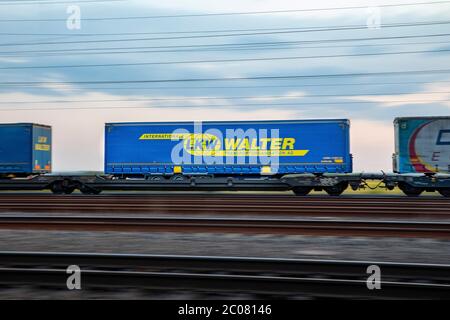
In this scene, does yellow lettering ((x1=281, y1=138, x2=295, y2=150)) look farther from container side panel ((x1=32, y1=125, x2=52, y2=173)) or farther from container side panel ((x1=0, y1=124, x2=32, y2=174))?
container side panel ((x1=0, y1=124, x2=32, y2=174))

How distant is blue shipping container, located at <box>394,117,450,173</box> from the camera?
23.4 m

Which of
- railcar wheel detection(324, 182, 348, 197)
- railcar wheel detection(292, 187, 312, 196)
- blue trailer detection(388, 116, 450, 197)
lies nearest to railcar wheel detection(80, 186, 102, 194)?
railcar wheel detection(292, 187, 312, 196)

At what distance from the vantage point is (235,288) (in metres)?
6.14

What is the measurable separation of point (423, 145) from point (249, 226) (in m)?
15.7

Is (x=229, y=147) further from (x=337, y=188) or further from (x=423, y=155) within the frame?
(x=423, y=155)

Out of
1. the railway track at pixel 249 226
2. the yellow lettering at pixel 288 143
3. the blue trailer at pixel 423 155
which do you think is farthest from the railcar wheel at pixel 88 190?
the blue trailer at pixel 423 155

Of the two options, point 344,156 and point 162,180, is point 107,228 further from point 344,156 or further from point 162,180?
point 344,156

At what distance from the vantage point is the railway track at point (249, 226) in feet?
35.0

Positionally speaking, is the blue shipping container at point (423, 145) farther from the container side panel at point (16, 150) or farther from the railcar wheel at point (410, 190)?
the container side panel at point (16, 150)

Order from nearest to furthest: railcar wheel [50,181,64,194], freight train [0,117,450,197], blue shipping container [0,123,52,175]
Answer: freight train [0,117,450,197], railcar wheel [50,181,64,194], blue shipping container [0,123,52,175]

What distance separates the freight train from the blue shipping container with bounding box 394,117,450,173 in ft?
0.15

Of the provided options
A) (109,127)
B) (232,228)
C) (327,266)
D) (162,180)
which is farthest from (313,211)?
(109,127)

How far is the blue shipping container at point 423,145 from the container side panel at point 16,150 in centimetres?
2012
